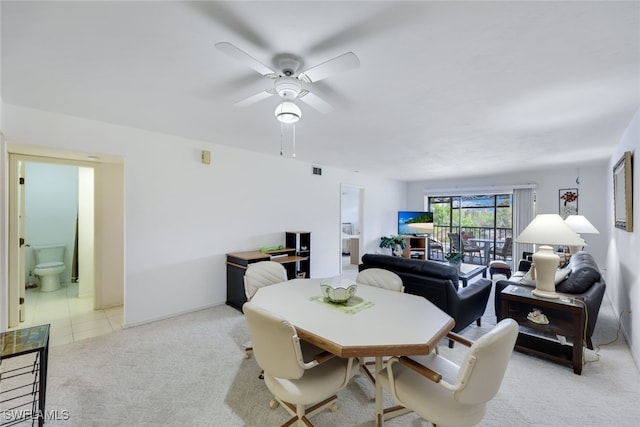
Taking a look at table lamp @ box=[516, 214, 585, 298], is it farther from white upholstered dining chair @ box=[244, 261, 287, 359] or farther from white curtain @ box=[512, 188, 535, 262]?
white curtain @ box=[512, 188, 535, 262]

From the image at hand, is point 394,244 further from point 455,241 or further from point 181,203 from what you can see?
point 181,203

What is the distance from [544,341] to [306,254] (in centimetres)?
323

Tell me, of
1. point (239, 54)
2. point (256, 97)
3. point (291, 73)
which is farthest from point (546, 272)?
point (239, 54)

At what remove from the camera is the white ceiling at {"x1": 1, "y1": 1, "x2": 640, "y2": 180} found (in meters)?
1.33

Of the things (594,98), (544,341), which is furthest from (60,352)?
(594,98)

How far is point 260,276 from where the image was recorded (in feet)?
9.00

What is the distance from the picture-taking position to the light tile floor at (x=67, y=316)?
9.67 ft

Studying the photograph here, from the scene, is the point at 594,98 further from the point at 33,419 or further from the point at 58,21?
the point at 33,419

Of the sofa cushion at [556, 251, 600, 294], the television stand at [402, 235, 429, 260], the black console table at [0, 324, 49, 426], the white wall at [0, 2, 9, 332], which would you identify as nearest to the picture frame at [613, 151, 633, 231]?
the sofa cushion at [556, 251, 600, 294]

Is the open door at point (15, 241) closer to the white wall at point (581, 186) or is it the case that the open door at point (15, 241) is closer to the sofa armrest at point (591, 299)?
the sofa armrest at point (591, 299)

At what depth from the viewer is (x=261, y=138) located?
138 inches

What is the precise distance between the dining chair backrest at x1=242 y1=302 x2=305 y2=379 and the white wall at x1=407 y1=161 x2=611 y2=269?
6.17m

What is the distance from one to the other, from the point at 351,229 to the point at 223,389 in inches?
259

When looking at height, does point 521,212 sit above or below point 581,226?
above
